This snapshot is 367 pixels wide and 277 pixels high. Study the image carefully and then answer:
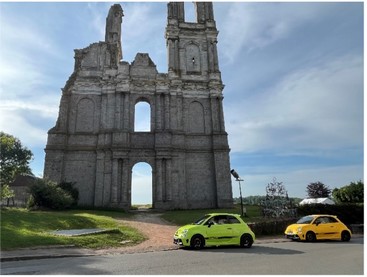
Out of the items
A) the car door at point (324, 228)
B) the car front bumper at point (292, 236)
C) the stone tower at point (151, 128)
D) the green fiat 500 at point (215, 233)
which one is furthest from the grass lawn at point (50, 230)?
the stone tower at point (151, 128)

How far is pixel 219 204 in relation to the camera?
3297 cm

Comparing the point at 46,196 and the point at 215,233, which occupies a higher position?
the point at 46,196

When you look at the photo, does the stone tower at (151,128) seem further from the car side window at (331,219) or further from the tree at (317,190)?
the tree at (317,190)

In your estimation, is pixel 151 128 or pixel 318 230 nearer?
pixel 318 230

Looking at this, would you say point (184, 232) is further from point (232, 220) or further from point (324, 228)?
point (324, 228)

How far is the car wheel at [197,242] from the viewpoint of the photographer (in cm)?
1211

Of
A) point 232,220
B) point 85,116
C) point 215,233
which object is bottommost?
point 215,233

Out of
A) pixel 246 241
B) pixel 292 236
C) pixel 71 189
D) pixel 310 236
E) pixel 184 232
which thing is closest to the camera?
pixel 184 232

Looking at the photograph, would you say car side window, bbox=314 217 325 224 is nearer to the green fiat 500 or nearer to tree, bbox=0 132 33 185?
the green fiat 500

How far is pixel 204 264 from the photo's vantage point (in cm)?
874

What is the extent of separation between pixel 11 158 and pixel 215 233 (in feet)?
86.7

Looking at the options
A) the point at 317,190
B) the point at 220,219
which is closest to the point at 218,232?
the point at 220,219

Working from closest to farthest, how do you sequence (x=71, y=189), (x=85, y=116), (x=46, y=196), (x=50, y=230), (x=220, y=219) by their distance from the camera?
(x=220, y=219) < (x=50, y=230) < (x=46, y=196) < (x=71, y=189) < (x=85, y=116)

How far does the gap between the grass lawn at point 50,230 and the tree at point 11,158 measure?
1400cm
